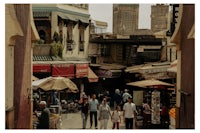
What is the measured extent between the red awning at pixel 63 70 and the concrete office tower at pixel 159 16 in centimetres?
1292

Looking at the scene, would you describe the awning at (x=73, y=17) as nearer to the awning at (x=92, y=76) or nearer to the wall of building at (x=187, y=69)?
the awning at (x=92, y=76)

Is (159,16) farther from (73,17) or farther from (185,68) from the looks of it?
(185,68)

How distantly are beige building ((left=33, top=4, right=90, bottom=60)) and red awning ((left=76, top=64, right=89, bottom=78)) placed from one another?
812 mm

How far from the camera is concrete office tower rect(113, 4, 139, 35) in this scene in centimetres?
3491

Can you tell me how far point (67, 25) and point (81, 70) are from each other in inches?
107

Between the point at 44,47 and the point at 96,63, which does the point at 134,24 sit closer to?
the point at 96,63

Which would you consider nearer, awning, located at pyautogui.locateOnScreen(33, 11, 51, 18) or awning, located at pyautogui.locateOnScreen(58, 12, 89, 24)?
awning, located at pyautogui.locateOnScreen(33, 11, 51, 18)

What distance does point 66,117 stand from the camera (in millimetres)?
17828

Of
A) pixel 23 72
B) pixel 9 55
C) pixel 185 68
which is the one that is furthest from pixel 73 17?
pixel 9 55

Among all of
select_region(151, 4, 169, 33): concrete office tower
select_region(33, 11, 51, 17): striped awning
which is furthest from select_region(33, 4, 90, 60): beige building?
select_region(151, 4, 169, 33): concrete office tower

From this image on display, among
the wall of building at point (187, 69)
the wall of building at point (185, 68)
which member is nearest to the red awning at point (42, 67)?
the wall of building at point (185, 68)

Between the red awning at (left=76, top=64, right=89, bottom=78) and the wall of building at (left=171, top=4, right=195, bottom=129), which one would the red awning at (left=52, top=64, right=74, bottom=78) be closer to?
the red awning at (left=76, top=64, right=89, bottom=78)

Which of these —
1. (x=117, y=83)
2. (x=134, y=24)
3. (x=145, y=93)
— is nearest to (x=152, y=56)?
(x=117, y=83)

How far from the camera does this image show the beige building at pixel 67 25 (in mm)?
23797
